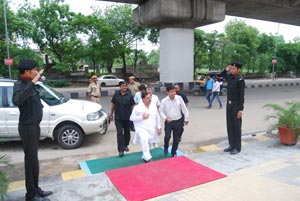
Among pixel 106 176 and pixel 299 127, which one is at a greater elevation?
pixel 299 127

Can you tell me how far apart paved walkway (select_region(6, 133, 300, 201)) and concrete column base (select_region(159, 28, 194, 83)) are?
36.7 feet

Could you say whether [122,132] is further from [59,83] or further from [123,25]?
[123,25]

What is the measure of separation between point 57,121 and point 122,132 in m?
1.73

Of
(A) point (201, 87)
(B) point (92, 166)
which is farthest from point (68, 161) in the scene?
(A) point (201, 87)

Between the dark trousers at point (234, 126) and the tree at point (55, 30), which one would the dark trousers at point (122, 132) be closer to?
the dark trousers at point (234, 126)

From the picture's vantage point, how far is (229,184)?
155 inches

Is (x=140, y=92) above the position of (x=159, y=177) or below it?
above

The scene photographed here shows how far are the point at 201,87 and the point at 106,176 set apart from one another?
14067mm

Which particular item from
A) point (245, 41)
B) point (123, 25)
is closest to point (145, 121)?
point (123, 25)

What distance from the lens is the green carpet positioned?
5051 mm

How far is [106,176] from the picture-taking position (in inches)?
169

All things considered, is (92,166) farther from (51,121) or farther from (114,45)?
(114,45)

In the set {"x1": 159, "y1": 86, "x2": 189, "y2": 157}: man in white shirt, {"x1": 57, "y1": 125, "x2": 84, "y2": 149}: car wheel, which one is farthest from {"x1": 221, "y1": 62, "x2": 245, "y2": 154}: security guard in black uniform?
{"x1": 57, "y1": 125, "x2": 84, "y2": 149}: car wheel

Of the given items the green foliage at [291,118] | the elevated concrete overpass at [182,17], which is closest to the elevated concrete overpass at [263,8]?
the elevated concrete overpass at [182,17]
